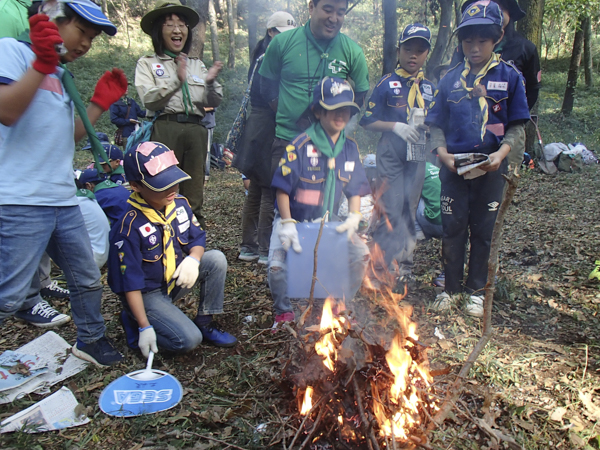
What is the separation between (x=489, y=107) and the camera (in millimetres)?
3328

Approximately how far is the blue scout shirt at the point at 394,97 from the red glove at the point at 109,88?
242cm

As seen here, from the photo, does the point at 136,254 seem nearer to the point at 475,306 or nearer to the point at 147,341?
the point at 147,341

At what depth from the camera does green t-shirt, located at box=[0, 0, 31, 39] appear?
8.27ft

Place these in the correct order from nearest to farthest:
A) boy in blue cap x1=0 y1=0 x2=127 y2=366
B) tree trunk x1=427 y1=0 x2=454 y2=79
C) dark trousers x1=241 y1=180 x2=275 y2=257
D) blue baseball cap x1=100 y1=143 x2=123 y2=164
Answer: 1. boy in blue cap x1=0 y1=0 x2=127 y2=366
2. dark trousers x1=241 y1=180 x2=275 y2=257
3. blue baseball cap x1=100 y1=143 x2=123 y2=164
4. tree trunk x1=427 y1=0 x2=454 y2=79

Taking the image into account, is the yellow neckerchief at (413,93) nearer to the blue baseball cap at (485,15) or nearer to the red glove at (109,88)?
the blue baseball cap at (485,15)

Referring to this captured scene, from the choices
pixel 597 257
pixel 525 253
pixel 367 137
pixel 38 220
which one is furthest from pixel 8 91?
pixel 367 137

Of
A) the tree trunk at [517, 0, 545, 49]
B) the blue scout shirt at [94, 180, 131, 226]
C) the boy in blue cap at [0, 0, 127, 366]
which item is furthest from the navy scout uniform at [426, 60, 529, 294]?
the tree trunk at [517, 0, 545, 49]

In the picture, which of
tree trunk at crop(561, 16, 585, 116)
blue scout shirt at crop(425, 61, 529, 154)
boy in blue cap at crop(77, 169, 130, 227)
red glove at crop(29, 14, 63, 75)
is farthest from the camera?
tree trunk at crop(561, 16, 585, 116)

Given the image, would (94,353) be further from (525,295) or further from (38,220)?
(525,295)

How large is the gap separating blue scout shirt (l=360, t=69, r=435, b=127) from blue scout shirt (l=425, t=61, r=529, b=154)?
20.1 inches

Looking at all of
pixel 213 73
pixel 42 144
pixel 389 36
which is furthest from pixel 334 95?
pixel 389 36

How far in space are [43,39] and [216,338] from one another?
2204 mm

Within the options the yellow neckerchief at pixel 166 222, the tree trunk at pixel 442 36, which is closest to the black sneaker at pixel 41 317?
the yellow neckerchief at pixel 166 222

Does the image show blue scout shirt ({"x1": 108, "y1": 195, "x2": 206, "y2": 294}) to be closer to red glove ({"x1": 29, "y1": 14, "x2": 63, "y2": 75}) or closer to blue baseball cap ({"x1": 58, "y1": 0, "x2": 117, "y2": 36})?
red glove ({"x1": 29, "y1": 14, "x2": 63, "y2": 75})
